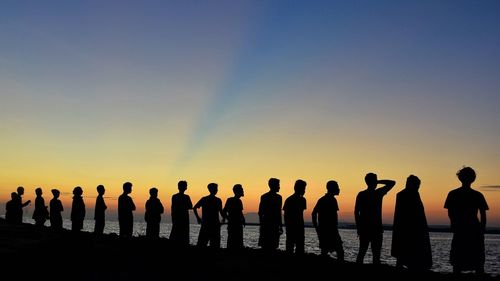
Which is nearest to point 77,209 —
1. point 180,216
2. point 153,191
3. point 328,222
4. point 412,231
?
point 153,191

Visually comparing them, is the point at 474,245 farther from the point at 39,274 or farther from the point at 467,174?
the point at 39,274

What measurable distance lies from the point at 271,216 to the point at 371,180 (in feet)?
12.9

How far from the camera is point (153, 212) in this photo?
61.9 feet

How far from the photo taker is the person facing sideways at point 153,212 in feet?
61.1

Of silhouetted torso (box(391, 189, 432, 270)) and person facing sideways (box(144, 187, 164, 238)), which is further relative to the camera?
person facing sideways (box(144, 187, 164, 238))

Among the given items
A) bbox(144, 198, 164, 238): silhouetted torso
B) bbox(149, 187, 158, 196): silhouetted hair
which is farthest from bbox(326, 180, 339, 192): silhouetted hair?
bbox(144, 198, 164, 238): silhouetted torso

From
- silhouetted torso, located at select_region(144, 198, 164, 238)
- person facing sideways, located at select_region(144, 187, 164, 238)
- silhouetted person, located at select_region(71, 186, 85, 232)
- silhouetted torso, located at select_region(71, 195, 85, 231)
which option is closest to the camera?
person facing sideways, located at select_region(144, 187, 164, 238)

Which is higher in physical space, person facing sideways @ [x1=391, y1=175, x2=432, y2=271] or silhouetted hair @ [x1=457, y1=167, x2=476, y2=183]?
silhouetted hair @ [x1=457, y1=167, x2=476, y2=183]

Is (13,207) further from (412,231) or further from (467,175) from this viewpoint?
(467,175)

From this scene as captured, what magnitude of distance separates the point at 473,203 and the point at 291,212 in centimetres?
514

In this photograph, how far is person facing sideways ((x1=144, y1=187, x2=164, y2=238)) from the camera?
61.1 ft

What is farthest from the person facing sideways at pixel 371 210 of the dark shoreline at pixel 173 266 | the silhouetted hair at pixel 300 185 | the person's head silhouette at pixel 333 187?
the silhouetted hair at pixel 300 185

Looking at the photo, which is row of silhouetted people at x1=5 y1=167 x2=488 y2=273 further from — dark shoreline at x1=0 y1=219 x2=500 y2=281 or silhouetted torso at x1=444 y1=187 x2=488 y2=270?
dark shoreline at x1=0 y1=219 x2=500 y2=281

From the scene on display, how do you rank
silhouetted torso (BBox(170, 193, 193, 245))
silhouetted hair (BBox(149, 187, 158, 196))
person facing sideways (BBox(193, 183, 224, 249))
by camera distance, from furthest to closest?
silhouetted hair (BBox(149, 187, 158, 196))
silhouetted torso (BBox(170, 193, 193, 245))
person facing sideways (BBox(193, 183, 224, 249))
